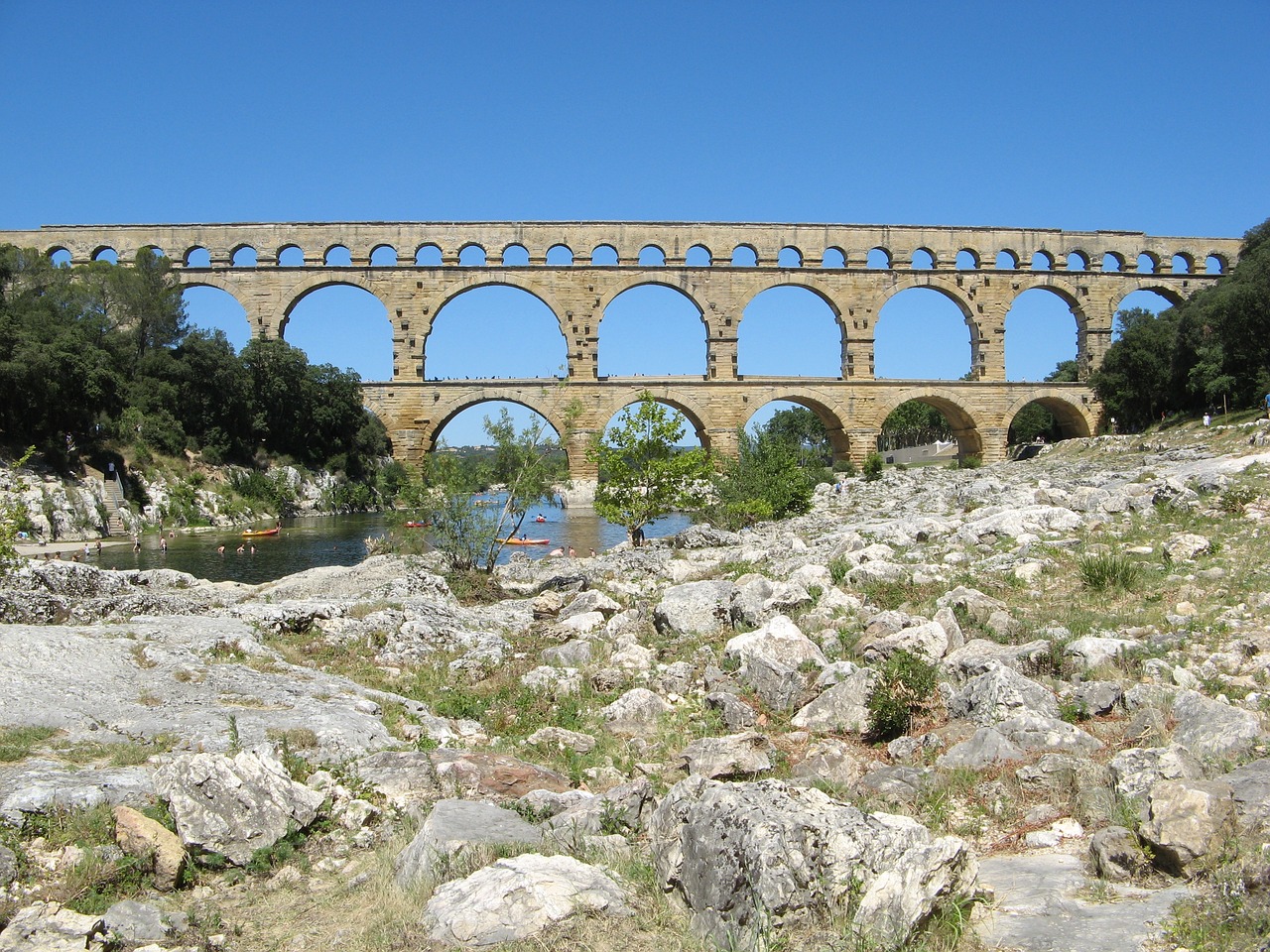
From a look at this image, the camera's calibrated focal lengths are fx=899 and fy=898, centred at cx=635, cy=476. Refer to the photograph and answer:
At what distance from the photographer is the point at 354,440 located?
37344 millimetres

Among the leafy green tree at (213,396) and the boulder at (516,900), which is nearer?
the boulder at (516,900)

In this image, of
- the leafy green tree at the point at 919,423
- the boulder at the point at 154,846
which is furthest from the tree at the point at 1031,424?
the boulder at the point at 154,846

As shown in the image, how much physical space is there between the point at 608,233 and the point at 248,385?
1421cm

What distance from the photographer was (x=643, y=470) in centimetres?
1617

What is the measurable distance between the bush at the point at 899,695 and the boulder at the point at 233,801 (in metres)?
3.01

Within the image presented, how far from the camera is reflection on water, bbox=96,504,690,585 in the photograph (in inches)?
726

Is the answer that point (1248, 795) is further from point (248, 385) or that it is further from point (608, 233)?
point (248, 385)

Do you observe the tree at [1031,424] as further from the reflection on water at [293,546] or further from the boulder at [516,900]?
the boulder at [516,900]

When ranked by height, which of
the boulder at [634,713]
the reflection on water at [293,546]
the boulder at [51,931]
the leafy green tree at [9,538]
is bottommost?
the reflection on water at [293,546]

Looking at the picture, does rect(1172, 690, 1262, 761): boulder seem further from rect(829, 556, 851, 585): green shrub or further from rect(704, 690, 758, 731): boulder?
rect(829, 556, 851, 585): green shrub

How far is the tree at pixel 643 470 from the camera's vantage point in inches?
632

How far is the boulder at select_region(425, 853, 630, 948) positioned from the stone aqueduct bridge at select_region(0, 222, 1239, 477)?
89.6 feet

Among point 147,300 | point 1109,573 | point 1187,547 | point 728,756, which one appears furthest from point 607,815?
point 147,300

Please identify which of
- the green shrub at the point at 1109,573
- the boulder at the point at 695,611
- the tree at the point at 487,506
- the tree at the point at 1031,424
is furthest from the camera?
the tree at the point at 1031,424
